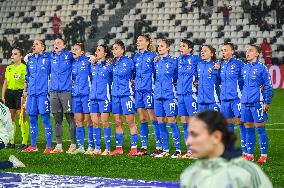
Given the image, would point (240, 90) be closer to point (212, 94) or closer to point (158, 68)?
point (212, 94)

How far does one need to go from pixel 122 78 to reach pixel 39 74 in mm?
1523

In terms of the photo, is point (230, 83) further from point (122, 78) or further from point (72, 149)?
point (72, 149)

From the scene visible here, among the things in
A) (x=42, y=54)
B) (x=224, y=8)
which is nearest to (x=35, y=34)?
(x=224, y=8)

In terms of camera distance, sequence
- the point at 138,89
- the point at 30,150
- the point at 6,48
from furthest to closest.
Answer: the point at 6,48 < the point at 30,150 < the point at 138,89

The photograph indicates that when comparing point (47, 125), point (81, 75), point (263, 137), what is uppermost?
point (81, 75)

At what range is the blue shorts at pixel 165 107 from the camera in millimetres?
13789

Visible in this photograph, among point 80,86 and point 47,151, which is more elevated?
point 80,86

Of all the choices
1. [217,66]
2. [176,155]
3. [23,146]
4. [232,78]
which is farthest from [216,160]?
[23,146]

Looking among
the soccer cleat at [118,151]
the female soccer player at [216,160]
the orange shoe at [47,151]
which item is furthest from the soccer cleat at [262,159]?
the female soccer player at [216,160]

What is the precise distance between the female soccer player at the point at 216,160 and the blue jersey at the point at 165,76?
9.61 m

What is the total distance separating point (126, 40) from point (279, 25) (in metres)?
6.37

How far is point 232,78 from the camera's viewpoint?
13.1m

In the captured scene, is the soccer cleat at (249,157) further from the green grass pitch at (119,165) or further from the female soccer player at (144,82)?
the female soccer player at (144,82)

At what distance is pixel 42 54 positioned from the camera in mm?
14586
